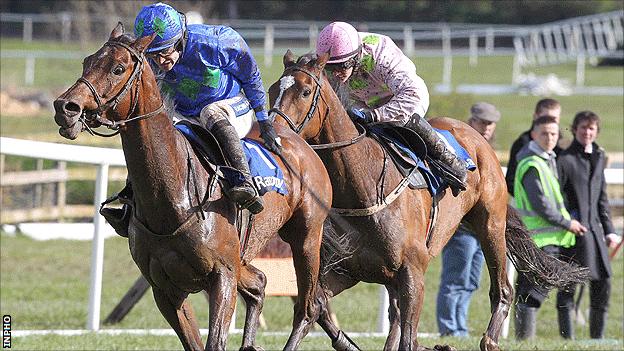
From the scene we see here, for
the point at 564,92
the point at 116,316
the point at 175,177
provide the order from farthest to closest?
the point at 564,92, the point at 116,316, the point at 175,177

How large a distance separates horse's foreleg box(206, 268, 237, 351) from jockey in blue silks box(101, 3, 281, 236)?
36 cm

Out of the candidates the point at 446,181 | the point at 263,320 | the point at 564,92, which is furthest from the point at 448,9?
the point at 446,181

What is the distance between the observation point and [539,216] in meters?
8.77

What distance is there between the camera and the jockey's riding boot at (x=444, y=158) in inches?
263

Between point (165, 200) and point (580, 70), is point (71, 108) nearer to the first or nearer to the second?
point (165, 200)

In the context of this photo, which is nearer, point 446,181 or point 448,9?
point 446,181

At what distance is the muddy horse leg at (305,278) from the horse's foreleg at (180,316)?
638 mm

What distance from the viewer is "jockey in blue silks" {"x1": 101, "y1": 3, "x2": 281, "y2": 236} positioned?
5.40 metres

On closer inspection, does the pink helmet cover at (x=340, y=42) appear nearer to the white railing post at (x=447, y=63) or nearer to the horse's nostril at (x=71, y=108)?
the horse's nostril at (x=71, y=108)

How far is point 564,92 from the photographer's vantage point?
25188 millimetres

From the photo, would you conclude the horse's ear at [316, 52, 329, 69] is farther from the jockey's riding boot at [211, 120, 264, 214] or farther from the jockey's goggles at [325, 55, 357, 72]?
the jockey's riding boot at [211, 120, 264, 214]

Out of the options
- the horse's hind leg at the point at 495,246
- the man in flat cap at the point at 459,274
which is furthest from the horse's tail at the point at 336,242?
the man in flat cap at the point at 459,274

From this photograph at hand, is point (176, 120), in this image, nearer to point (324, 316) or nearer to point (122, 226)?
point (122, 226)

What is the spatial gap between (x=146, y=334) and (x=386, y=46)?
2988mm
